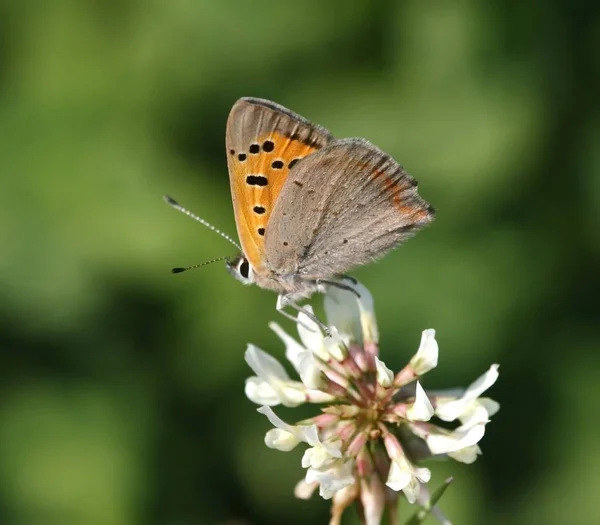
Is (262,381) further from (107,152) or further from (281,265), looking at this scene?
(107,152)

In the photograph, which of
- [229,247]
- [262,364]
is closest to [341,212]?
[262,364]

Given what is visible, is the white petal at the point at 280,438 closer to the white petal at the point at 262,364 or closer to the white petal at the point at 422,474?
the white petal at the point at 262,364

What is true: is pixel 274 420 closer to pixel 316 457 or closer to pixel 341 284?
A: pixel 316 457

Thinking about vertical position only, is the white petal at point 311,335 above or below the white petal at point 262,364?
above

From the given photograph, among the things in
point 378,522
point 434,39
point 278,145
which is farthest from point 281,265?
point 434,39

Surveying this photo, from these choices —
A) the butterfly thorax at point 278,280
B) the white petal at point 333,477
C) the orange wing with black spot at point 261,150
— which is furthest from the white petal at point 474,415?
the orange wing with black spot at point 261,150

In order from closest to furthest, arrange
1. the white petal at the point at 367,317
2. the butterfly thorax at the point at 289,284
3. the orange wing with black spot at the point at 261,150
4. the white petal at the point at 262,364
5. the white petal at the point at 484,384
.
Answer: the white petal at the point at 484,384 < the white petal at the point at 262,364 < the white petal at the point at 367,317 < the orange wing with black spot at the point at 261,150 < the butterfly thorax at the point at 289,284

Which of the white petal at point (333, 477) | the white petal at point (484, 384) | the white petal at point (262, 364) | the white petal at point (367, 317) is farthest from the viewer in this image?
the white petal at point (367, 317)
